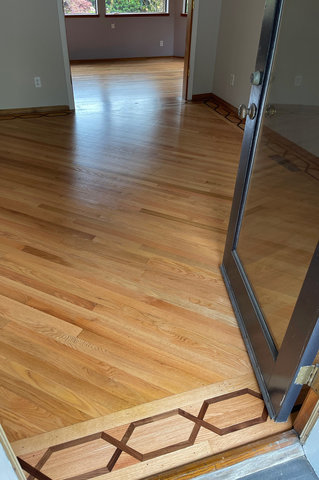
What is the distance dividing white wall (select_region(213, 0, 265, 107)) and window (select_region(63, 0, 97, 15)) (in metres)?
4.21

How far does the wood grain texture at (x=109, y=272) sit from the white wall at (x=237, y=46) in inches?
32.1

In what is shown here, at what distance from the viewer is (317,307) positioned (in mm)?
955

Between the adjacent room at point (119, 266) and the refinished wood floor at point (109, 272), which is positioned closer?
the adjacent room at point (119, 266)

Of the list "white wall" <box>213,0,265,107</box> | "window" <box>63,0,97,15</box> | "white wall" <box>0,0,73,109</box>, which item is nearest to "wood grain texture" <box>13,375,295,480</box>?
"white wall" <box>213,0,265,107</box>

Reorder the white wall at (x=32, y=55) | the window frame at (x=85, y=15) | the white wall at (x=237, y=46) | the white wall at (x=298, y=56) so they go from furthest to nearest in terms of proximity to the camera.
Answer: the window frame at (x=85, y=15)
the white wall at (x=32, y=55)
the white wall at (x=237, y=46)
the white wall at (x=298, y=56)

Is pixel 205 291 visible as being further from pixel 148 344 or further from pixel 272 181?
pixel 272 181

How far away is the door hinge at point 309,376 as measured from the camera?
1079 mm

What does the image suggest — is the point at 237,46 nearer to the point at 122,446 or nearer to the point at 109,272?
the point at 109,272

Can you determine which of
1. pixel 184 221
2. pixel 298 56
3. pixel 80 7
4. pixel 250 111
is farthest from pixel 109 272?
pixel 80 7

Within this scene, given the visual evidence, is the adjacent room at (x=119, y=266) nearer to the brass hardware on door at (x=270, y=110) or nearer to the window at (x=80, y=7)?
the brass hardware on door at (x=270, y=110)

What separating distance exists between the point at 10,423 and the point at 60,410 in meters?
0.18

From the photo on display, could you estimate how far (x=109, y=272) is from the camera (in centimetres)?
197

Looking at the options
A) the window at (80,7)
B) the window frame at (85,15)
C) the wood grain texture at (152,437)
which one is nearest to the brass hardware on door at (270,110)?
the wood grain texture at (152,437)

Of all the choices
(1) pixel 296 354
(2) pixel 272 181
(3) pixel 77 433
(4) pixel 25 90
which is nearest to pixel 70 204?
(2) pixel 272 181
